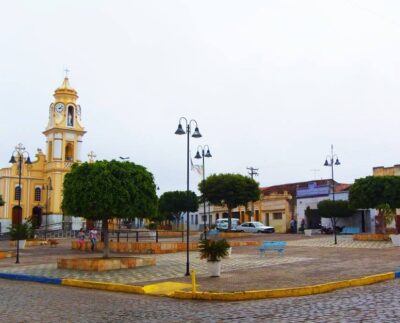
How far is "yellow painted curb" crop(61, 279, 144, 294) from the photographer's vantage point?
13.9 metres

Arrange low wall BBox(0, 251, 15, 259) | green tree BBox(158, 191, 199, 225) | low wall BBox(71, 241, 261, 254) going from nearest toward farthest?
low wall BBox(0, 251, 15, 259) < low wall BBox(71, 241, 261, 254) < green tree BBox(158, 191, 199, 225)

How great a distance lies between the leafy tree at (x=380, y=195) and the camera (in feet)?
96.6

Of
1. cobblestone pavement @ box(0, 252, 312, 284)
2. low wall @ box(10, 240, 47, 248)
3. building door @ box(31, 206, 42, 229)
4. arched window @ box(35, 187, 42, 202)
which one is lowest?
low wall @ box(10, 240, 47, 248)

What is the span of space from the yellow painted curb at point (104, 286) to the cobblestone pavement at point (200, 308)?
0.46 meters

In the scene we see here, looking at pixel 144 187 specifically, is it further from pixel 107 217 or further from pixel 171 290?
pixel 171 290

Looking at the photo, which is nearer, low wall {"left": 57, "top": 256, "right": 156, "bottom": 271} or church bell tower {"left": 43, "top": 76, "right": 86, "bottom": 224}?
low wall {"left": 57, "top": 256, "right": 156, "bottom": 271}

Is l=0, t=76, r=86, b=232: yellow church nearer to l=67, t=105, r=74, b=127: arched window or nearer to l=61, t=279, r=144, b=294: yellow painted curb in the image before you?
l=67, t=105, r=74, b=127: arched window

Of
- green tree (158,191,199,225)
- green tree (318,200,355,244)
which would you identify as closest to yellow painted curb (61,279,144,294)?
green tree (318,200,355,244)

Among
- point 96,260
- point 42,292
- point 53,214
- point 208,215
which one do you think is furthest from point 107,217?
point 208,215

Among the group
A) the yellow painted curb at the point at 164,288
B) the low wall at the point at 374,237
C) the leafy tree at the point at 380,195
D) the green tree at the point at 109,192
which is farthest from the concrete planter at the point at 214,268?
the low wall at the point at 374,237

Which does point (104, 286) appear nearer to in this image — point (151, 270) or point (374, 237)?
point (151, 270)

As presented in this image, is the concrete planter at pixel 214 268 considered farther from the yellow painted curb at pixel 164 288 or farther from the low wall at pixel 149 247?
the low wall at pixel 149 247

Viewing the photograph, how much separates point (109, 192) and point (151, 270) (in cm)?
321

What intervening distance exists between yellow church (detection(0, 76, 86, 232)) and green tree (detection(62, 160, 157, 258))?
146ft
